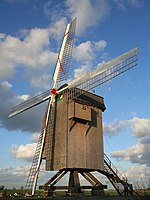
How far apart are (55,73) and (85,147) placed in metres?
9.57

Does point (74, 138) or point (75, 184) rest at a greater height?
point (74, 138)

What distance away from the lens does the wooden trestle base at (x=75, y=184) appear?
25188 mm

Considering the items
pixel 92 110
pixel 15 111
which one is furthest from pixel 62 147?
pixel 15 111

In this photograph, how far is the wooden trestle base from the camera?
25188 millimetres

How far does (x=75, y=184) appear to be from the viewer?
25312mm

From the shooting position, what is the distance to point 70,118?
26.2 metres

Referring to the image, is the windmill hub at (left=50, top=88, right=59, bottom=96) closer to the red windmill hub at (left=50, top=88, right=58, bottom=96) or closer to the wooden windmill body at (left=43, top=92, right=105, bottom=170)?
the red windmill hub at (left=50, top=88, right=58, bottom=96)

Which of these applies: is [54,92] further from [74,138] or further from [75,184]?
[75,184]

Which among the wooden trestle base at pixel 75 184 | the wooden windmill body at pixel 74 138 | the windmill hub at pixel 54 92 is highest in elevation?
the windmill hub at pixel 54 92

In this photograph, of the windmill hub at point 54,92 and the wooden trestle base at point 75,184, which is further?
the windmill hub at point 54,92

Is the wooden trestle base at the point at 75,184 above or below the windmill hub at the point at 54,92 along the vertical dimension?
below

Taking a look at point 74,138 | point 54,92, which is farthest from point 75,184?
point 54,92

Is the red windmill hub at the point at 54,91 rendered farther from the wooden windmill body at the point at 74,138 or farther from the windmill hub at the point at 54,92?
the wooden windmill body at the point at 74,138

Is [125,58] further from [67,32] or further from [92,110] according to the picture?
[67,32]
